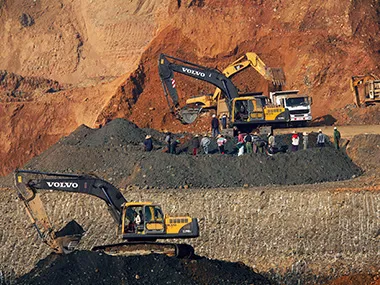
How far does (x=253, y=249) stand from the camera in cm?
3672

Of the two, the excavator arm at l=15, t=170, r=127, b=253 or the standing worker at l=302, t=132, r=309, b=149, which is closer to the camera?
the excavator arm at l=15, t=170, r=127, b=253

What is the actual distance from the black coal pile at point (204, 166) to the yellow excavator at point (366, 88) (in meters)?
7.44

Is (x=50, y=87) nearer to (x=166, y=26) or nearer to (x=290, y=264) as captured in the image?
(x=166, y=26)

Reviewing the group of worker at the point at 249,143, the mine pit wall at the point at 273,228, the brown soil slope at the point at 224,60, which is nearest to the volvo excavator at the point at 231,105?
the group of worker at the point at 249,143

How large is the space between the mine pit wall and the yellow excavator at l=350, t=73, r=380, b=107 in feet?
45.6

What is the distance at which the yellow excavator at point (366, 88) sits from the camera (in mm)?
51438

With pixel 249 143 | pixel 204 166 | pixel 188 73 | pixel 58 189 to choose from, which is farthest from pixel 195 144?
pixel 58 189

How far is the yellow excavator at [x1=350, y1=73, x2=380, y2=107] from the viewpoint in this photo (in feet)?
169

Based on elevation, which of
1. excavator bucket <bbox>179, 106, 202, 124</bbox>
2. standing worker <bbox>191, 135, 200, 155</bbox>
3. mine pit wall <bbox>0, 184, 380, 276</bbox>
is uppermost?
excavator bucket <bbox>179, 106, 202, 124</bbox>

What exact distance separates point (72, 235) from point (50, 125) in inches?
1072

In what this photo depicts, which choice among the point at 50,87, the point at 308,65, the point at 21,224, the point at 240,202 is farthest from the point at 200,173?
the point at 50,87

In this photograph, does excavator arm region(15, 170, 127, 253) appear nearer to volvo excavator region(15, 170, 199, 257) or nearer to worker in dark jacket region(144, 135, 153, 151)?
volvo excavator region(15, 170, 199, 257)

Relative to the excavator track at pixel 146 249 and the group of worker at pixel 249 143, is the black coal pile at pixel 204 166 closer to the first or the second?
the group of worker at pixel 249 143

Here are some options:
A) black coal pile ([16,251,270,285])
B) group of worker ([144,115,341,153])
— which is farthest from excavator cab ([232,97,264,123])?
black coal pile ([16,251,270,285])
